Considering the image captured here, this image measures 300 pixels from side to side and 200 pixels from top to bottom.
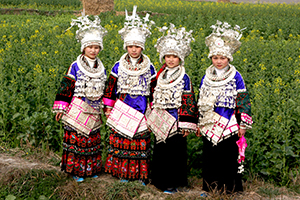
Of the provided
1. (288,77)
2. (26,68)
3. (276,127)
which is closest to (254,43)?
(288,77)

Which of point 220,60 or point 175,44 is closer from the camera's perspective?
point 220,60

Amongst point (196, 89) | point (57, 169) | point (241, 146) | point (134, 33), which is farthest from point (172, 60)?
point (196, 89)

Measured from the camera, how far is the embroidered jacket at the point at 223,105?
13.2ft

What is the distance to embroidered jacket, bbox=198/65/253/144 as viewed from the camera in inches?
158

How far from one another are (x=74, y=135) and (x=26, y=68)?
3.60 metres

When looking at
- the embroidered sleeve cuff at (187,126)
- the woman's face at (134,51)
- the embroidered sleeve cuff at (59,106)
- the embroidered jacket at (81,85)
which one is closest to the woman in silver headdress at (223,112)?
the embroidered sleeve cuff at (187,126)

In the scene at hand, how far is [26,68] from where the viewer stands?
24.6 feet

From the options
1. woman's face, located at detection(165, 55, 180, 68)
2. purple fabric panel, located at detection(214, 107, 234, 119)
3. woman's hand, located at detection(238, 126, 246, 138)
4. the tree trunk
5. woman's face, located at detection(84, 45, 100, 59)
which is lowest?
woman's hand, located at detection(238, 126, 246, 138)

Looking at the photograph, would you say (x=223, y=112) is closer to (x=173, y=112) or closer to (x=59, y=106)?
(x=173, y=112)

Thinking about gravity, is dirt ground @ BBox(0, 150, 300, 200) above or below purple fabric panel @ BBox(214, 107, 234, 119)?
below

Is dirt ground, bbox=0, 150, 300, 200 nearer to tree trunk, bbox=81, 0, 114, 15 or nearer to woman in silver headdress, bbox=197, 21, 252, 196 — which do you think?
woman in silver headdress, bbox=197, 21, 252, 196

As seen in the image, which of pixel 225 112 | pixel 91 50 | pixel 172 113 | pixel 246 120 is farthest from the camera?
pixel 91 50

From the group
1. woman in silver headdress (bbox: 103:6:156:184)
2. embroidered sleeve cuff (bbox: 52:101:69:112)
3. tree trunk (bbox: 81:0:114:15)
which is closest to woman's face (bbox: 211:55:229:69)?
woman in silver headdress (bbox: 103:6:156:184)

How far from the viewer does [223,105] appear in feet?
13.3
